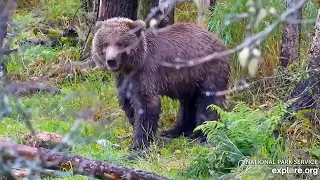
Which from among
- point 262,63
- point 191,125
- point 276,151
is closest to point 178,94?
point 191,125

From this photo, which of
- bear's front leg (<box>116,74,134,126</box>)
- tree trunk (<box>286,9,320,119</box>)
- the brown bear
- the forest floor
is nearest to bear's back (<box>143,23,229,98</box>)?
the brown bear

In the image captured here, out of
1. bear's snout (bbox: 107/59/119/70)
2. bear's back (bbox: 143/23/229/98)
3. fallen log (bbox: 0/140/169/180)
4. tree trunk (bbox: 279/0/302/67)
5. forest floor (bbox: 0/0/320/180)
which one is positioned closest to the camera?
fallen log (bbox: 0/140/169/180)

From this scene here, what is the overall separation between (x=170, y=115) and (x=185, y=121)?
592mm

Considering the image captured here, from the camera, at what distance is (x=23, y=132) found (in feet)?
24.5

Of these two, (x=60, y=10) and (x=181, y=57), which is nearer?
(x=181, y=57)

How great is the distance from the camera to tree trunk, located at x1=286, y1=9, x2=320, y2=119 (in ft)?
20.6

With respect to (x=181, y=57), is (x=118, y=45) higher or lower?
higher

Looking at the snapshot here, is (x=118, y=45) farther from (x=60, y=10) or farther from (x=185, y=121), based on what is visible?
(x=60, y=10)

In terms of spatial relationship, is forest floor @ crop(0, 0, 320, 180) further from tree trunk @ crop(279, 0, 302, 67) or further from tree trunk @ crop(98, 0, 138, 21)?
tree trunk @ crop(98, 0, 138, 21)

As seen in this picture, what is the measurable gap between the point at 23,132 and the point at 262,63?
333 centimetres

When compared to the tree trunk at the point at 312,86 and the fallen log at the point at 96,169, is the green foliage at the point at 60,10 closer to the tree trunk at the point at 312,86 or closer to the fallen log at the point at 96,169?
the tree trunk at the point at 312,86

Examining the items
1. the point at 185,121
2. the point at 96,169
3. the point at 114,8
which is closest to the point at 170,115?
the point at 185,121

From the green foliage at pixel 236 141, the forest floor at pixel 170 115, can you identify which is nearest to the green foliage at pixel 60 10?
the forest floor at pixel 170 115

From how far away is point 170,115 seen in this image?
8.85 metres
